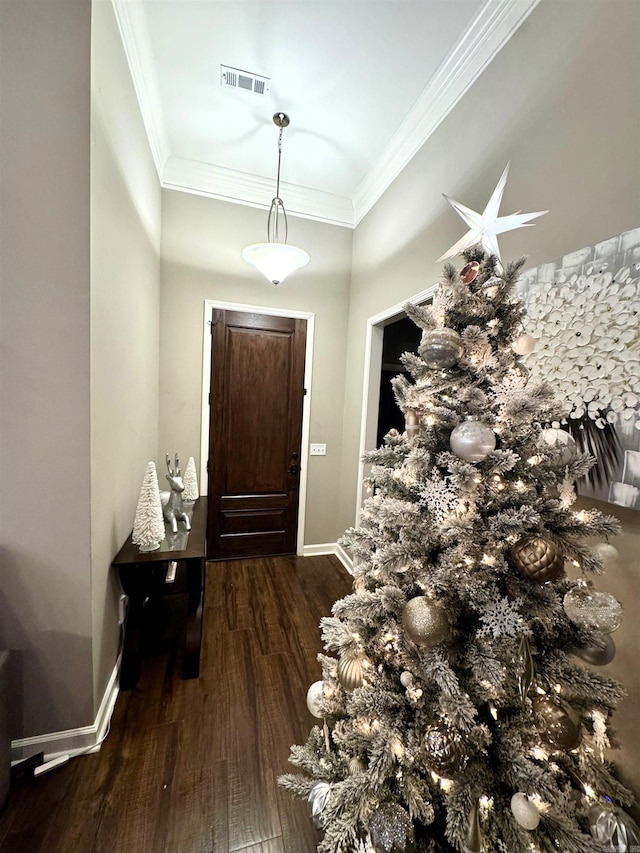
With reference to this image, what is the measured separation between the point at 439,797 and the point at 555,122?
88.7 inches

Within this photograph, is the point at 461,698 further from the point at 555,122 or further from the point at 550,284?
the point at 555,122

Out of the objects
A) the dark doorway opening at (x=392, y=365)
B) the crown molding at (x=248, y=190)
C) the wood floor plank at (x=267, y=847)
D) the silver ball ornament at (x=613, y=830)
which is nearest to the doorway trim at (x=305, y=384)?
the dark doorway opening at (x=392, y=365)

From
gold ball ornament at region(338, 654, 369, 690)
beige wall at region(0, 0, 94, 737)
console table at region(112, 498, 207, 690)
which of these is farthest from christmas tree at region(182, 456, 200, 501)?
gold ball ornament at region(338, 654, 369, 690)

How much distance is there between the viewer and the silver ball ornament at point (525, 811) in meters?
0.73

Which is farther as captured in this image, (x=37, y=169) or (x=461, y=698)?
(x=37, y=169)

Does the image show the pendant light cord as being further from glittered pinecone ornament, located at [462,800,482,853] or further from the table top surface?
glittered pinecone ornament, located at [462,800,482,853]

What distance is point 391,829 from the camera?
768mm

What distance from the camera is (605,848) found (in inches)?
28.5

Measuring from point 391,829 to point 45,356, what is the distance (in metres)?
1.79

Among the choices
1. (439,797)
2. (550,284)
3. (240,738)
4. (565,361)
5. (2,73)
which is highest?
(2,73)

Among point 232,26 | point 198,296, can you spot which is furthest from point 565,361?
point 198,296

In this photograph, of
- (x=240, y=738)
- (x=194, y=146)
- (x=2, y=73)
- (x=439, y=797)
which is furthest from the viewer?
(x=194, y=146)

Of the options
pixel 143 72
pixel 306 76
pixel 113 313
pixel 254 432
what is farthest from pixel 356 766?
pixel 143 72

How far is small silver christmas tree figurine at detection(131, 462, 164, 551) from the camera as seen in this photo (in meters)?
1.65
